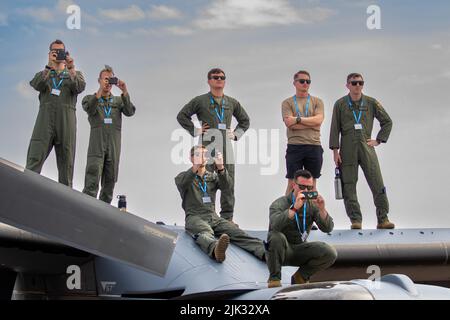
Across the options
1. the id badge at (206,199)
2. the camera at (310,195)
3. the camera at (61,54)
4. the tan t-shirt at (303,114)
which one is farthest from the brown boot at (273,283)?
the camera at (61,54)

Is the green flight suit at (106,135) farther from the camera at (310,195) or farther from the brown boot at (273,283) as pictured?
the camera at (310,195)

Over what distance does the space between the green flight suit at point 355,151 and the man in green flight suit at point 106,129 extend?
3831 millimetres

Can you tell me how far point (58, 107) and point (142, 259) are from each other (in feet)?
15.2

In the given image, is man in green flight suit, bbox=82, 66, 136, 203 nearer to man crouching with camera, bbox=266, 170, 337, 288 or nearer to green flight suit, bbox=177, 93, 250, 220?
green flight suit, bbox=177, 93, 250, 220

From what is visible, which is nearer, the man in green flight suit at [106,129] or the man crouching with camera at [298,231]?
the man crouching with camera at [298,231]

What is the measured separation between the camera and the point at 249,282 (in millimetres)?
10594

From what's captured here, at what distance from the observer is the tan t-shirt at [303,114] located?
13.8 m

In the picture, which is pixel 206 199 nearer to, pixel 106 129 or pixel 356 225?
pixel 106 129

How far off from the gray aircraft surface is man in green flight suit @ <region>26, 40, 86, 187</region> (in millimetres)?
2156

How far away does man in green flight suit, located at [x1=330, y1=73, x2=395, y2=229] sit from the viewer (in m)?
14.2

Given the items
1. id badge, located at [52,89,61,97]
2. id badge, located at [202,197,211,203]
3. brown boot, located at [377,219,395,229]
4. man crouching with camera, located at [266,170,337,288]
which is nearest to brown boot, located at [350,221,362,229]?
brown boot, located at [377,219,395,229]

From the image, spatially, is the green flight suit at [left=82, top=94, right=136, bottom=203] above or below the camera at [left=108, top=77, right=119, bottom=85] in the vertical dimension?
below
